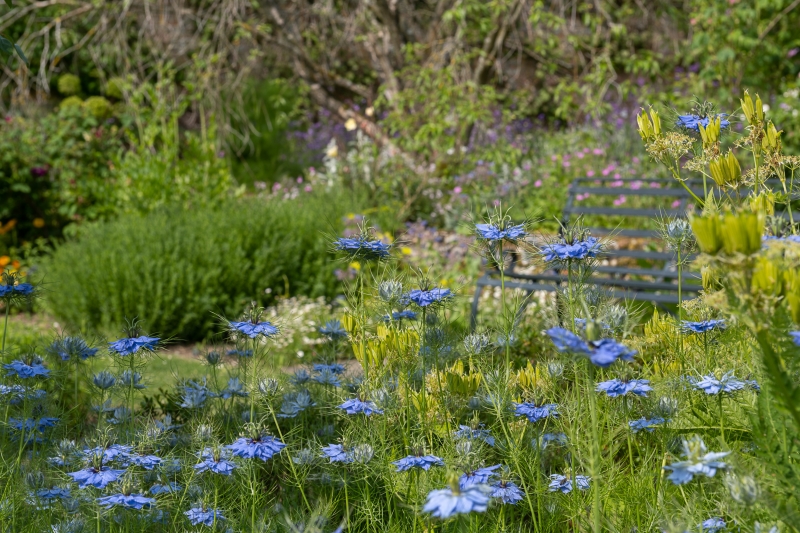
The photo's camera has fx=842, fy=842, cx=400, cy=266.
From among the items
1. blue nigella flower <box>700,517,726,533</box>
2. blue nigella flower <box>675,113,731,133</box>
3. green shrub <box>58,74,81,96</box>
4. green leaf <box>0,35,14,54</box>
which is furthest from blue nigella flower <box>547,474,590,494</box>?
green shrub <box>58,74,81,96</box>

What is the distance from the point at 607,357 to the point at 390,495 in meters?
0.95

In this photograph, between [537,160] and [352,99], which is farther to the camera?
[352,99]

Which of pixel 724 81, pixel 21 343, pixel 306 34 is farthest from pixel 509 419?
pixel 306 34

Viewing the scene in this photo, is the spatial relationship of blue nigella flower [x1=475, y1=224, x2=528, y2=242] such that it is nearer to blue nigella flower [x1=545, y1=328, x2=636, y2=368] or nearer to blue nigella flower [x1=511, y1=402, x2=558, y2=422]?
blue nigella flower [x1=511, y1=402, x2=558, y2=422]

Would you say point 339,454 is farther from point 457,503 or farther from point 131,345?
point 457,503

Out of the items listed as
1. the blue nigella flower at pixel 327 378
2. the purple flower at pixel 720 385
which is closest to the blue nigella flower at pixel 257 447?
the blue nigella flower at pixel 327 378

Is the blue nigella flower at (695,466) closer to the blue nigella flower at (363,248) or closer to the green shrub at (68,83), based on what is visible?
the blue nigella flower at (363,248)

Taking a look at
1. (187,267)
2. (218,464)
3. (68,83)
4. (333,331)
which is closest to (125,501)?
(218,464)

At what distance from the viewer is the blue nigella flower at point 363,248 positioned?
1.87m

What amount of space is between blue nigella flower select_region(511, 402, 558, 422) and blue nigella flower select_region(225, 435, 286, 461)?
54 cm

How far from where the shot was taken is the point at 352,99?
31.7 feet

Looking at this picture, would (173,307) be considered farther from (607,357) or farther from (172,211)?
(607,357)

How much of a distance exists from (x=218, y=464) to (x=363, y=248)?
1.84 feet

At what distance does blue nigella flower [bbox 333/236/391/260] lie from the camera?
6.14 ft
